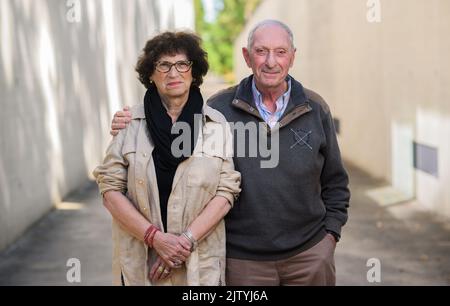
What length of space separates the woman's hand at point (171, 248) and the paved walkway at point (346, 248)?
3.45 m

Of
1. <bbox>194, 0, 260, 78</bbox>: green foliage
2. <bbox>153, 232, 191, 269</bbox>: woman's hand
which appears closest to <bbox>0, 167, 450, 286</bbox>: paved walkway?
<bbox>153, 232, 191, 269</bbox>: woman's hand

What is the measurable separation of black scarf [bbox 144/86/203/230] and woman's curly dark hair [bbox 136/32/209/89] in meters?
0.17

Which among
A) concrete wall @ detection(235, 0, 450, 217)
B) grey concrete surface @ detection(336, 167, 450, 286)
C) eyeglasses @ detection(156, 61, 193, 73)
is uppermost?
eyeglasses @ detection(156, 61, 193, 73)

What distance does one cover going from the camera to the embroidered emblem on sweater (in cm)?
357

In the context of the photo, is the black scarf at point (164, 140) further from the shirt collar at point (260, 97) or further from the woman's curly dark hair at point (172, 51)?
the shirt collar at point (260, 97)

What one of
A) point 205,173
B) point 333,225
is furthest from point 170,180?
point 333,225

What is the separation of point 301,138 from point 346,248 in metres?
4.39

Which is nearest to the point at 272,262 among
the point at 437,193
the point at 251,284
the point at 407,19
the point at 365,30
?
the point at 251,284

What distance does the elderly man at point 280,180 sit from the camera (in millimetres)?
3502

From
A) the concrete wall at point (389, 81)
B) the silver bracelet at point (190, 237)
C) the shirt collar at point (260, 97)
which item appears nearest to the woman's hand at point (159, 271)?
the silver bracelet at point (190, 237)

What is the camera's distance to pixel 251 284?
350 centimetres

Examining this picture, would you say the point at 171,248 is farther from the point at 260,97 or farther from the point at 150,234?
the point at 260,97

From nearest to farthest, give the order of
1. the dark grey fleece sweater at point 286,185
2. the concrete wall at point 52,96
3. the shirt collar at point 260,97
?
1. the dark grey fleece sweater at point 286,185
2. the shirt collar at point 260,97
3. the concrete wall at point 52,96

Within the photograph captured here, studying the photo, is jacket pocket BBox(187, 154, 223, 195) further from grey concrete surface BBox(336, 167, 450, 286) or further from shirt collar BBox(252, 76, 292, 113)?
grey concrete surface BBox(336, 167, 450, 286)
